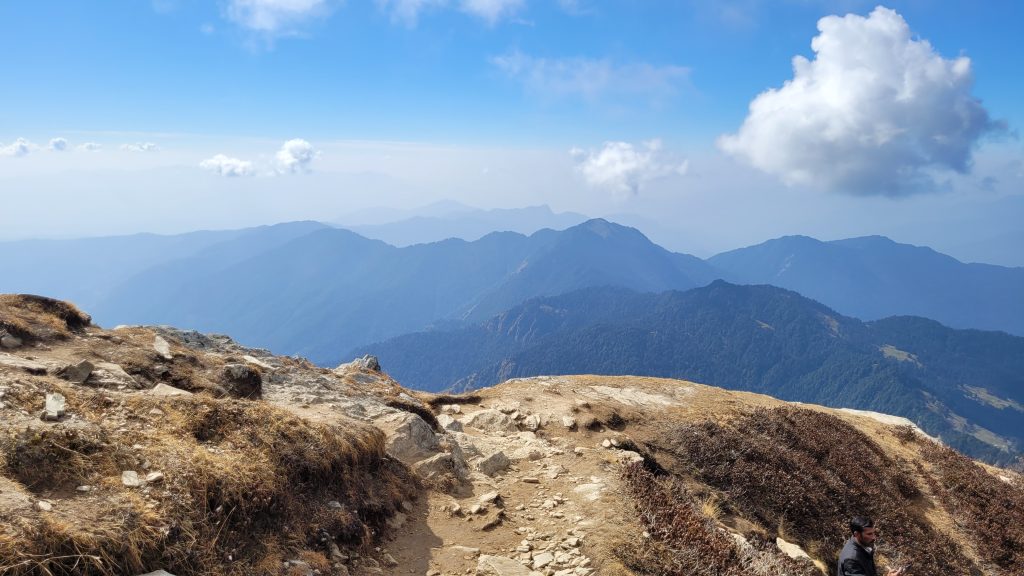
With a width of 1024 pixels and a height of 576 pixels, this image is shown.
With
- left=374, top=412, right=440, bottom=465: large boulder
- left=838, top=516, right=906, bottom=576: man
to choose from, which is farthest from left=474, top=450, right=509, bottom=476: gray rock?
left=838, top=516, right=906, bottom=576: man

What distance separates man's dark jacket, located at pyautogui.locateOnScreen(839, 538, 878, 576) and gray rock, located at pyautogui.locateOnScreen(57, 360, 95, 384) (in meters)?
17.6

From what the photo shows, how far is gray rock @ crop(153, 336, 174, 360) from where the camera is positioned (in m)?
15.4

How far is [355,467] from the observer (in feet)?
38.3

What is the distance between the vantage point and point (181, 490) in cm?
787

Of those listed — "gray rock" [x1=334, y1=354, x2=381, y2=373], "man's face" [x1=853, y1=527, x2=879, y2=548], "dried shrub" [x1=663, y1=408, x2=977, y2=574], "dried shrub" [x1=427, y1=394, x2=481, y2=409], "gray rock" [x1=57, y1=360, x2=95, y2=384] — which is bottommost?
"dried shrub" [x1=663, y1=408, x2=977, y2=574]

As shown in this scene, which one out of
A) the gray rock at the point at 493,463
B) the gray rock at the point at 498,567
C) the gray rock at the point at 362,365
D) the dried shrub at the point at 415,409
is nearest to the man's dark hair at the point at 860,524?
the gray rock at the point at 498,567

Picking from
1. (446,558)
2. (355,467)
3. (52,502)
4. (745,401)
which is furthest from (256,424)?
(745,401)

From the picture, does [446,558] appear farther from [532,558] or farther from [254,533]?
[254,533]

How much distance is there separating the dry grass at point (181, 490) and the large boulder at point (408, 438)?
103 inches

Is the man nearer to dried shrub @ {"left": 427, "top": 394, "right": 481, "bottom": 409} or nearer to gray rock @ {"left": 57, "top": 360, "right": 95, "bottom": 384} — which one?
dried shrub @ {"left": 427, "top": 394, "right": 481, "bottom": 409}

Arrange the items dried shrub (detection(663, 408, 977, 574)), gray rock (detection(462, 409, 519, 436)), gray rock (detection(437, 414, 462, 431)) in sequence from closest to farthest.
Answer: dried shrub (detection(663, 408, 977, 574)) < gray rock (detection(437, 414, 462, 431)) < gray rock (detection(462, 409, 519, 436))

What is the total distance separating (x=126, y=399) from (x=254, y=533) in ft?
13.8

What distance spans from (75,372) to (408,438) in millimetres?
8453

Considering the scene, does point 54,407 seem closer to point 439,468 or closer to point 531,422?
point 439,468
